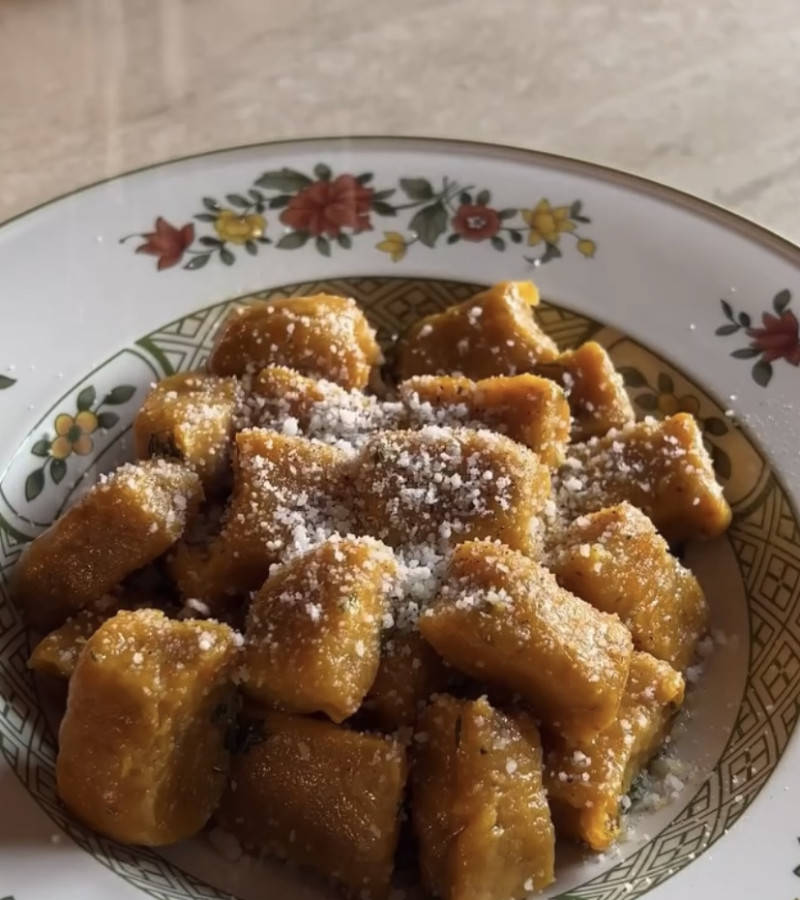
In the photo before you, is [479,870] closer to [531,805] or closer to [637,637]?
[531,805]

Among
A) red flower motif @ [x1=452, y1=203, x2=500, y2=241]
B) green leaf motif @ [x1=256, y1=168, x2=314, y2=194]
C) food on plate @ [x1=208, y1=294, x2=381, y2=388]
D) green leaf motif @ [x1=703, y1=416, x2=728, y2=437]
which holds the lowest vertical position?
food on plate @ [x1=208, y1=294, x2=381, y2=388]

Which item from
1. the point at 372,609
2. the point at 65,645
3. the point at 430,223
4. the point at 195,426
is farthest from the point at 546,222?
the point at 65,645

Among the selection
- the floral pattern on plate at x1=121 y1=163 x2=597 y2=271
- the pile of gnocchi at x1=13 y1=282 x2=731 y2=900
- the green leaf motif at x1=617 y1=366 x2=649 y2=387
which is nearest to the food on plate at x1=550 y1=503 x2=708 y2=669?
the pile of gnocchi at x1=13 y1=282 x2=731 y2=900

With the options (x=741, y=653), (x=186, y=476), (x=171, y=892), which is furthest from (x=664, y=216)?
(x=171, y=892)

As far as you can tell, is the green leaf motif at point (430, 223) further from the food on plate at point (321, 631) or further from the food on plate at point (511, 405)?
the food on plate at point (321, 631)

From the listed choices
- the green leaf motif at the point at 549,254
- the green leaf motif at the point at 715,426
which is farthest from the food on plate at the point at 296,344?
the green leaf motif at the point at 715,426

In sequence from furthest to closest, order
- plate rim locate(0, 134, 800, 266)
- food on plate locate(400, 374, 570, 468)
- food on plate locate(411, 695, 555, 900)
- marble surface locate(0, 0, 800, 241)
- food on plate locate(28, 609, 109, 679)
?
marble surface locate(0, 0, 800, 241), plate rim locate(0, 134, 800, 266), food on plate locate(400, 374, 570, 468), food on plate locate(28, 609, 109, 679), food on plate locate(411, 695, 555, 900)

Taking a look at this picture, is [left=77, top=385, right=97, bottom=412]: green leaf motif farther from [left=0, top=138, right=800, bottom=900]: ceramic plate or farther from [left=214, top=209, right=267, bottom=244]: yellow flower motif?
[left=214, top=209, right=267, bottom=244]: yellow flower motif

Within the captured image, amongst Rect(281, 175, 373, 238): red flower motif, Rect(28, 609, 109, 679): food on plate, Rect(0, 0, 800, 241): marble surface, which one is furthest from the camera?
Rect(0, 0, 800, 241): marble surface
